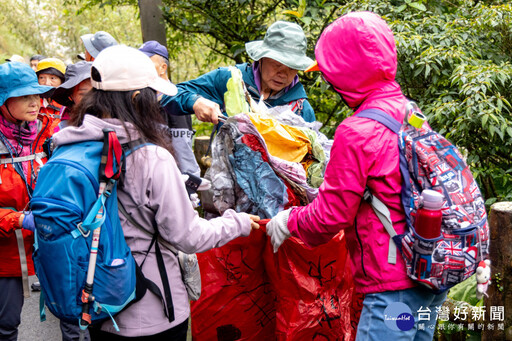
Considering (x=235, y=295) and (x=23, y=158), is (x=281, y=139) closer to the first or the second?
(x=235, y=295)

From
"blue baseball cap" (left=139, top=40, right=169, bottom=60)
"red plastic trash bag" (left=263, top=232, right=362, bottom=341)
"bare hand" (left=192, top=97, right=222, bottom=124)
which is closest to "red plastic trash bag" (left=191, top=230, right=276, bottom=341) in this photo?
"red plastic trash bag" (left=263, top=232, right=362, bottom=341)

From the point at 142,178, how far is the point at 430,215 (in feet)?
3.56

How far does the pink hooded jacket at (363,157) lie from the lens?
6.25 feet

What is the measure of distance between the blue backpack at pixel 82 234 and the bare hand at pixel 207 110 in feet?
2.98

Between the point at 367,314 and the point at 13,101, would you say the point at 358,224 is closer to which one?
the point at 367,314

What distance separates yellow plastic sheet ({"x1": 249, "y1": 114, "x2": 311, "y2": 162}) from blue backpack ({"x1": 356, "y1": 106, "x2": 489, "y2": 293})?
30.0 inches

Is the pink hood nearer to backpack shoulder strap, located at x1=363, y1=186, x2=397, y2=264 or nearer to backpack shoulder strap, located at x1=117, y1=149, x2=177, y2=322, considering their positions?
backpack shoulder strap, located at x1=363, y1=186, x2=397, y2=264

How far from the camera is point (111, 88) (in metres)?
1.88

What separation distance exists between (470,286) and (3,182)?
3107 millimetres

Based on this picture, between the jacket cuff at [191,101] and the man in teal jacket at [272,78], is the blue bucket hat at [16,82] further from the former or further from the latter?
the jacket cuff at [191,101]

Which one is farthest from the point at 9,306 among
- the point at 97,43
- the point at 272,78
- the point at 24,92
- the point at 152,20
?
the point at 152,20

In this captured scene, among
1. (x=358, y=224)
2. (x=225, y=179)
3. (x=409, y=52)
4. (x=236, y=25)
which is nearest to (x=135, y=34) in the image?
(x=236, y=25)

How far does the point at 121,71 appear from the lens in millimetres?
1885

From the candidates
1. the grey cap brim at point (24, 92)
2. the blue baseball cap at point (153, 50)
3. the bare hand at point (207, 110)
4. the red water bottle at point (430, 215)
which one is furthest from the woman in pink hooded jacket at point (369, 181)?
the blue baseball cap at point (153, 50)
